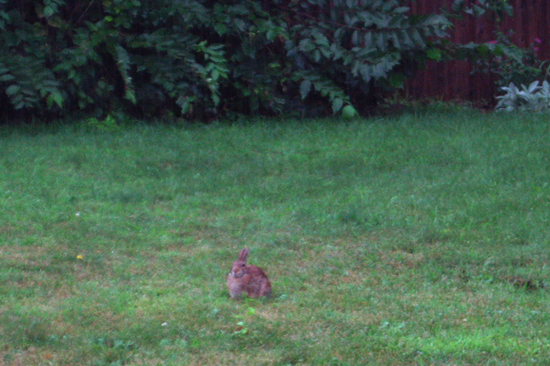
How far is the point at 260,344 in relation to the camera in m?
4.32

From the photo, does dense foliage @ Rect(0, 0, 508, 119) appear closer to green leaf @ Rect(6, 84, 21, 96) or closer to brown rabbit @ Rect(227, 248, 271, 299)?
green leaf @ Rect(6, 84, 21, 96)

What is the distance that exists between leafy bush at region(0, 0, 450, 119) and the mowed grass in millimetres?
673

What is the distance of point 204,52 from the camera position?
1015 cm

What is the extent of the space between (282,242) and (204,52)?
4658mm

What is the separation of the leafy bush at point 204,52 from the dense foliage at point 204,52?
0.05 ft

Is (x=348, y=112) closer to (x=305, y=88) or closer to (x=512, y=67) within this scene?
(x=305, y=88)

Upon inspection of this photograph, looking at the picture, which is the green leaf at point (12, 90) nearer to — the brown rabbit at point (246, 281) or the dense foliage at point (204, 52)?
the dense foliage at point (204, 52)

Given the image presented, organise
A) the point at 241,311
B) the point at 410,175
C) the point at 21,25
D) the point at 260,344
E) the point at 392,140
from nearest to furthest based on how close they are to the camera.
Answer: the point at 260,344, the point at 241,311, the point at 410,175, the point at 392,140, the point at 21,25

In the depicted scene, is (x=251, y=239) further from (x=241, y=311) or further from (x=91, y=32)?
(x=91, y=32)

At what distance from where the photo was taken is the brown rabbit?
4926mm

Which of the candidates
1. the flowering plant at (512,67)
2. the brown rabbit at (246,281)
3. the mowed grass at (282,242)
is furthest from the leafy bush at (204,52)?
the brown rabbit at (246,281)

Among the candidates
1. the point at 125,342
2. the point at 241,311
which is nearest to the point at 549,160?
the point at 241,311

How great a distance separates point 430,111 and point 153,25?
4.16 metres

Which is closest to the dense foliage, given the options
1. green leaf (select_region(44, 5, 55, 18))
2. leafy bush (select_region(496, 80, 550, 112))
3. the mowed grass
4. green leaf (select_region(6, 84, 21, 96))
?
green leaf (select_region(44, 5, 55, 18))
